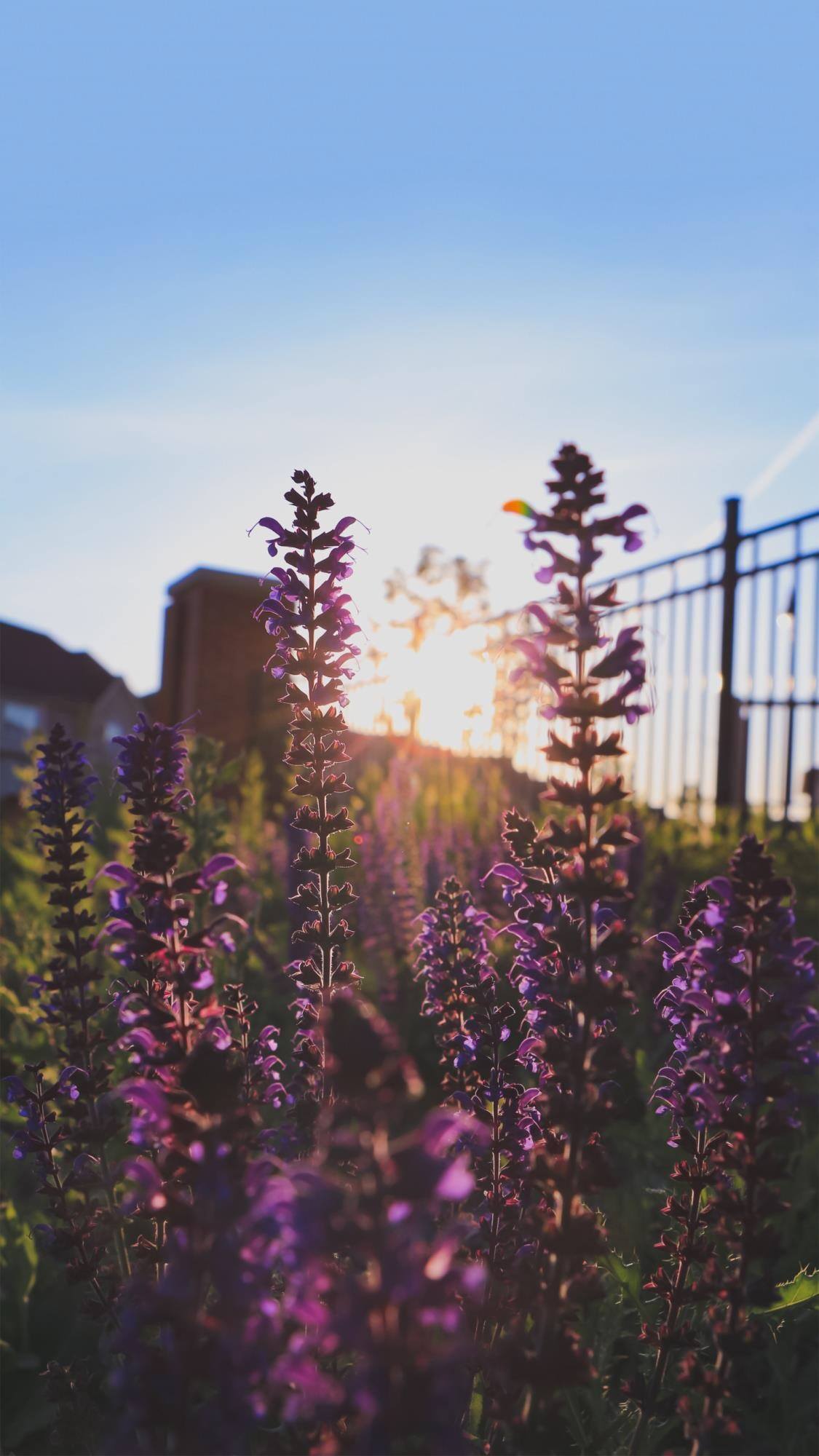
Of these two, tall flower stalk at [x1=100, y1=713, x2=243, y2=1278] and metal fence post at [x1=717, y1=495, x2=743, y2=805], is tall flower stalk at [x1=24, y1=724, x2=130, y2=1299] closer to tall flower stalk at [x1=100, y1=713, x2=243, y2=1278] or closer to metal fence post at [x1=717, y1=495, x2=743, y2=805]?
tall flower stalk at [x1=100, y1=713, x2=243, y2=1278]

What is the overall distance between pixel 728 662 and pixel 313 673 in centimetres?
799

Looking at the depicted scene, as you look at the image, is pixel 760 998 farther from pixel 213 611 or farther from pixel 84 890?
pixel 213 611

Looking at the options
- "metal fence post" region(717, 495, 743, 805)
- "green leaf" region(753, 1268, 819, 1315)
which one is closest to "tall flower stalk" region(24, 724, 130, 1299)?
"green leaf" region(753, 1268, 819, 1315)

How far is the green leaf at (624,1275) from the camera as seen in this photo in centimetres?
264

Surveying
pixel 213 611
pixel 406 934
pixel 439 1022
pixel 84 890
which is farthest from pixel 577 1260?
pixel 213 611

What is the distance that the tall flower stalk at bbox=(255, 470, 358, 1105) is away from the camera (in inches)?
94.3

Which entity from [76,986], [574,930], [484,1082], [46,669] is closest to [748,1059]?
[574,930]

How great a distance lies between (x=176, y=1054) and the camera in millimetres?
1536

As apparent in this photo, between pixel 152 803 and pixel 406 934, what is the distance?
4.19m

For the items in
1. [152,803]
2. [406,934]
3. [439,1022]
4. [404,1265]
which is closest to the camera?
[404,1265]

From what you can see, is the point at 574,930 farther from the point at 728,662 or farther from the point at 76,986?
the point at 728,662

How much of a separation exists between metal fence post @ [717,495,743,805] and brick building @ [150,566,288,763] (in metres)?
7.53

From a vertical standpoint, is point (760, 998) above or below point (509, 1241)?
above

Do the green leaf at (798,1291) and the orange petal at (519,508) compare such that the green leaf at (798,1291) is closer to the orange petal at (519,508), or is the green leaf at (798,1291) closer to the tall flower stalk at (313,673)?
the tall flower stalk at (313,673)
